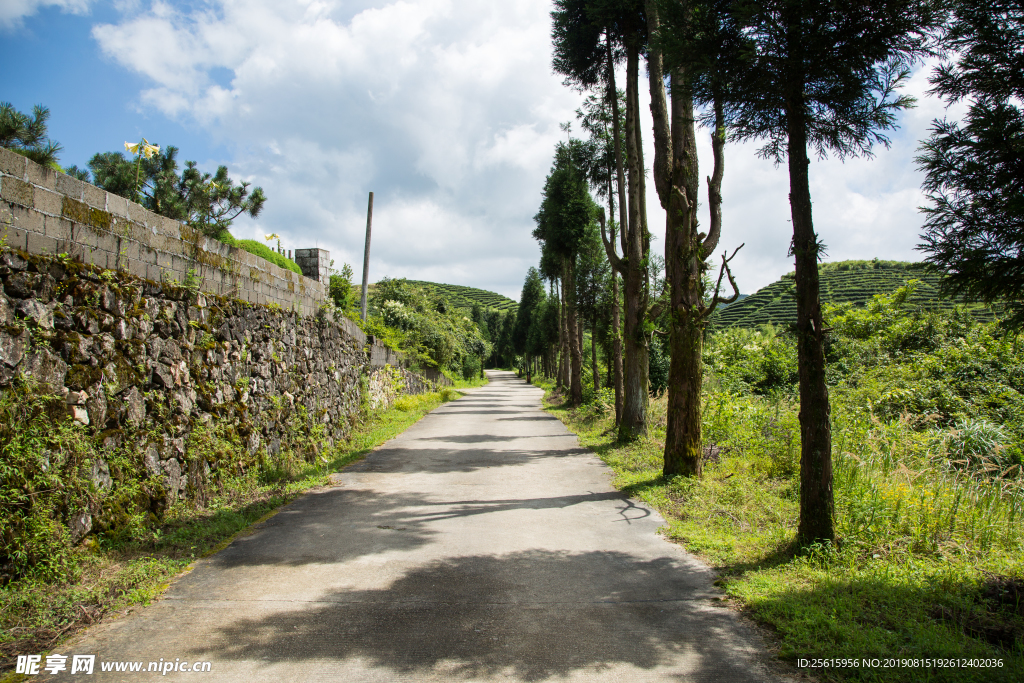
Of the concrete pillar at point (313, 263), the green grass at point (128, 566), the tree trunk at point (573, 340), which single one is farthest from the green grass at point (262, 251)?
the tree trunk at point (573, 340)

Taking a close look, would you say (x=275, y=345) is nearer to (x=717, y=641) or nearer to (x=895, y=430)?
(x=717, y=641)

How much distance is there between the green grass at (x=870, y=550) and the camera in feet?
11.0

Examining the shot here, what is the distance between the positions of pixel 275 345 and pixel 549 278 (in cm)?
2235

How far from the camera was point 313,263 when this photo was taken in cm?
1250

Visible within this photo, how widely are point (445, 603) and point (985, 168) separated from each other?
17.2 ft

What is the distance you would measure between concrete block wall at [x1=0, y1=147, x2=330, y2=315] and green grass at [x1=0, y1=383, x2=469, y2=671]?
8.10 ft

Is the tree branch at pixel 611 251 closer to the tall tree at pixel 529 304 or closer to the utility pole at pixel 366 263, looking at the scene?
the utility pole at pixel 366 263

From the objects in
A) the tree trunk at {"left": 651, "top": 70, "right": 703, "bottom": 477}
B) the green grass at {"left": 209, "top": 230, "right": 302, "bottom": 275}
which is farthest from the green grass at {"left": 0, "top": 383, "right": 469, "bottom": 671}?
the tree trunk at {"left": 651, "top": 70, "right": 703, "bottom": 477}

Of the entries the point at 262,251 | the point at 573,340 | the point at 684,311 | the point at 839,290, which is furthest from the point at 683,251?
the point at 839,290

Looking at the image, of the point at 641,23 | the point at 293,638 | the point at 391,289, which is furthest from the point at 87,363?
the point at 391,289

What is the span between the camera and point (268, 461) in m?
8.00

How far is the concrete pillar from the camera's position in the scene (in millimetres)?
12492

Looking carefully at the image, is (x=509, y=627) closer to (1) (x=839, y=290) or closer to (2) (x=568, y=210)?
(2) (x=568, y=210)

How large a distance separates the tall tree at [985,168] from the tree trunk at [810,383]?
850 millimetres
